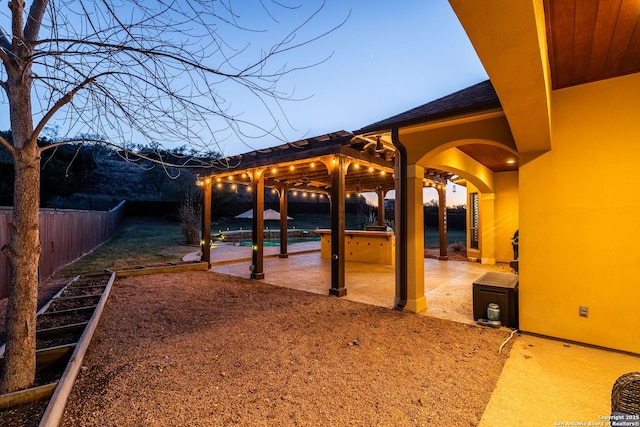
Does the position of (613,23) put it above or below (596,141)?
above

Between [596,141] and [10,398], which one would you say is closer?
[10,398]

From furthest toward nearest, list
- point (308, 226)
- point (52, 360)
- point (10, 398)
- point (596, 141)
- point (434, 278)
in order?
point (308, 226) → point (434, 278) → point (596, 141) → point (52, 360) → point (10, 398)

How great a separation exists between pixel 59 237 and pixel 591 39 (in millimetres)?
11464

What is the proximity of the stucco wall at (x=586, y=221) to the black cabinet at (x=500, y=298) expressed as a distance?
0.24m

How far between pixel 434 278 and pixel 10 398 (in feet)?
24.3

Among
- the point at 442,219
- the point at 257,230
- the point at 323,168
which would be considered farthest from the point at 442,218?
the point at 257,230

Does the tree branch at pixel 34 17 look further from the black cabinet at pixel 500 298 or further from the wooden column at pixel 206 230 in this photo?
the wooden column at pixel 206 230

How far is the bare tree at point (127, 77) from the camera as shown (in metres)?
2.01

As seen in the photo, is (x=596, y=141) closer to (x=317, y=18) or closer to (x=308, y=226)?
(x=317, y=18)

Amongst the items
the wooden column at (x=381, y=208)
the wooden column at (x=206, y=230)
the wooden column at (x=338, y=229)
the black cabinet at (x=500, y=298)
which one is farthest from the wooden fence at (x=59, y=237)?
the wooden column at (x=381, y=208)

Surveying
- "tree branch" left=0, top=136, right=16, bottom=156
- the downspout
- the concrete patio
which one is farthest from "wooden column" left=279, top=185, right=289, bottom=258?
"tree branch" left=0, top=136, right=16, bottom=156

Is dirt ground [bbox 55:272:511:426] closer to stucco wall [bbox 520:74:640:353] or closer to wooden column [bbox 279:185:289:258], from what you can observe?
stucco wall [bbox 520:74:640:353]

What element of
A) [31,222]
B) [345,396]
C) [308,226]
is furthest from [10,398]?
[308,226]

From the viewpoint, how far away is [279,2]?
6.99 ft
